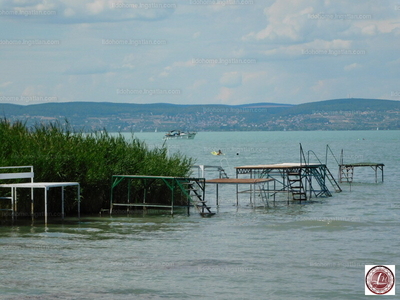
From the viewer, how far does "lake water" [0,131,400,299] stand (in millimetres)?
13820

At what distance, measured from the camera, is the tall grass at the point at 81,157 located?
949 inches

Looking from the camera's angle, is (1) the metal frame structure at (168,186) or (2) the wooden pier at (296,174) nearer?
(1) the metal frame structure at (168,186)

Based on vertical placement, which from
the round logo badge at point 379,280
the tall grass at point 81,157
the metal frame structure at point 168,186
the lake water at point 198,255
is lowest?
the round logo badge at point 379,280

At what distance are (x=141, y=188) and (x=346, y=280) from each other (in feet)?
42.1

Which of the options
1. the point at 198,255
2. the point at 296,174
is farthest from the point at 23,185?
the point at 296,174

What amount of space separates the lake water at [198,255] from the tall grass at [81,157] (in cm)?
160

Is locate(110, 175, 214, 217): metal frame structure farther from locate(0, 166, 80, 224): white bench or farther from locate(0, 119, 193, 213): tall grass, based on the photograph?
locate(0, 166, 80, 224): white bench

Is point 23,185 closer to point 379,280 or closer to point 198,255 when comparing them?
point 198,255

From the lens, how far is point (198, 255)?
17500mm

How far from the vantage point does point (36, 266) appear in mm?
15781

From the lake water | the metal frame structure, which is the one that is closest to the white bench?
the lake water

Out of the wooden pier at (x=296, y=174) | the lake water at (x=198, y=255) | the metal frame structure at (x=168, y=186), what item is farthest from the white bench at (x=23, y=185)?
the wooden pier at (x=296, y=174)

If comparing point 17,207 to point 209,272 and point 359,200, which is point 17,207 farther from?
point 359,200

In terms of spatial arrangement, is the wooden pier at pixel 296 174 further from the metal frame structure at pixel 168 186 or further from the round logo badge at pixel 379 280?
the round logo badge at pixel 379 280
